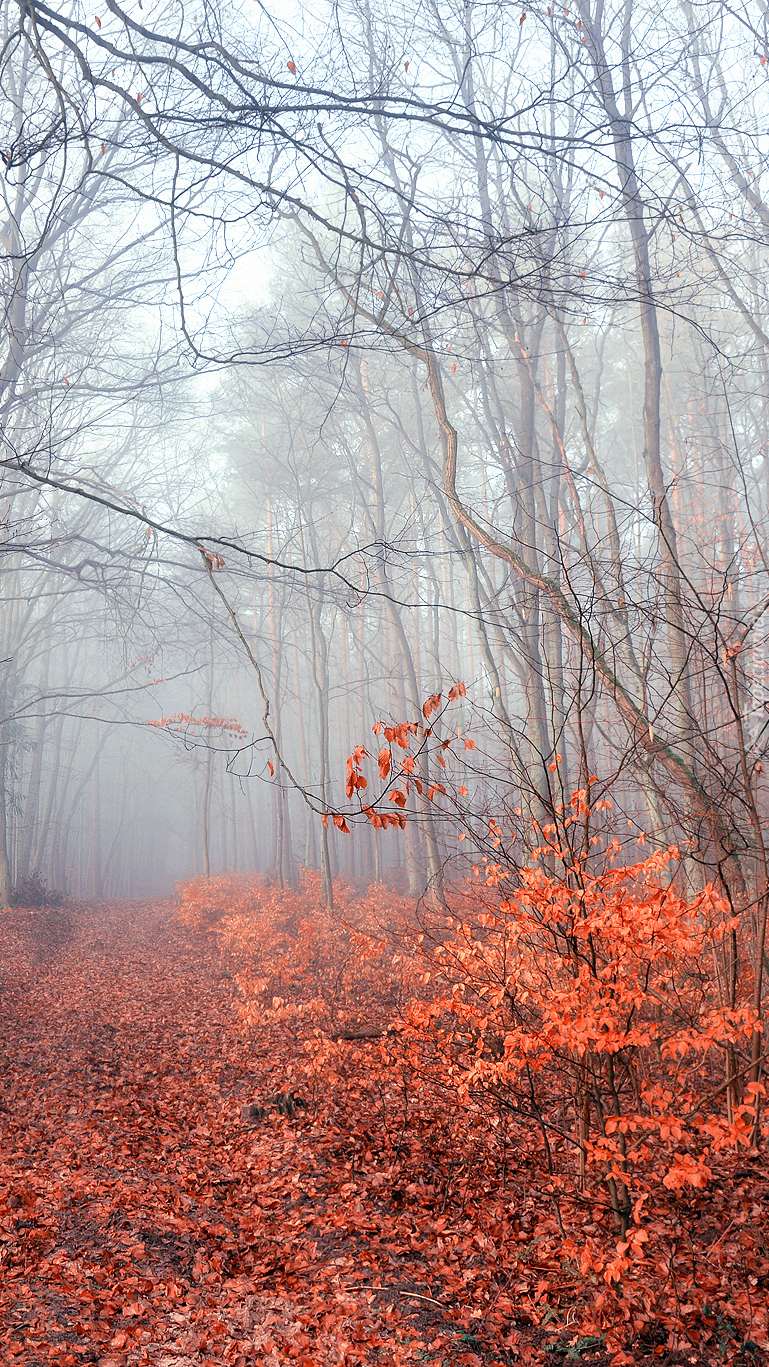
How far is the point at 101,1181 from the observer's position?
4.94 meters

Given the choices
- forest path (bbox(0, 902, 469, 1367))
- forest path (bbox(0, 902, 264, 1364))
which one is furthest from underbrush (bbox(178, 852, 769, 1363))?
forest path (bbox(0, 902, 264, 1364))

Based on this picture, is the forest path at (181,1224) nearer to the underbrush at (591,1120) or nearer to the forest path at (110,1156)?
the forest path at (110,1156)

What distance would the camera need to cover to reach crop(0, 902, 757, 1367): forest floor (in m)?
3.43

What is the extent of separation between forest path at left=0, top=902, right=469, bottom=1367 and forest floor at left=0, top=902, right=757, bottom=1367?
12mm

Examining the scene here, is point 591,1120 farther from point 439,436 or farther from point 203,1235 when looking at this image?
point 439,436

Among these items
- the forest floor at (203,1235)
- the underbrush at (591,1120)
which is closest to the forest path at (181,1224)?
the forest floor at (203,1235)

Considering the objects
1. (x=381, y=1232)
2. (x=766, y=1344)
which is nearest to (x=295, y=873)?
(x=381, y=1232)

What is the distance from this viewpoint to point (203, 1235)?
4445mm

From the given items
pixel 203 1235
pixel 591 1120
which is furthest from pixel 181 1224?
pixel 591 1120

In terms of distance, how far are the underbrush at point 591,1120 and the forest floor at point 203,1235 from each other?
7.8 inches

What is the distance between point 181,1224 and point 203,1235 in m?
0.17

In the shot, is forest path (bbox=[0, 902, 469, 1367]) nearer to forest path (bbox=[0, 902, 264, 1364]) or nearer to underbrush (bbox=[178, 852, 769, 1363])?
forest path (bbox=[0, 902, 264, 1364])

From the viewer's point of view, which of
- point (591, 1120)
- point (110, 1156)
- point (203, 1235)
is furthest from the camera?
point (110, 1156)

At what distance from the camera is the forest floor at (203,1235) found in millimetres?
3434
